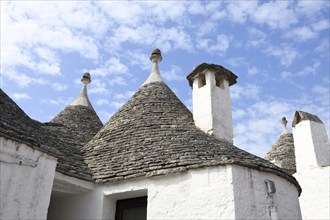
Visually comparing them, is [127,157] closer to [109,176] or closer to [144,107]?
[109,176]

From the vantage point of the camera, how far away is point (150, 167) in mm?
7359

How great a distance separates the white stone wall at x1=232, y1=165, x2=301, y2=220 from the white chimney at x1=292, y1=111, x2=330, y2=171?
4370 millimetres

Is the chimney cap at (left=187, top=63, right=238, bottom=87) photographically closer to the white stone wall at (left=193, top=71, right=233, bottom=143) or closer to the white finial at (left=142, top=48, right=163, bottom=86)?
the white stone wall at (left=193, top=71, right=233, bottom=143)

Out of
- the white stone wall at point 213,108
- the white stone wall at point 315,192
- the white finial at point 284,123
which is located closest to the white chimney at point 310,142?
the white stone wall at point 315,192

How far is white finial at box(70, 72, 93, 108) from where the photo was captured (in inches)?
514

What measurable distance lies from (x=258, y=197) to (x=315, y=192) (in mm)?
5393

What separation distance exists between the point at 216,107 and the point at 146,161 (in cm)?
276

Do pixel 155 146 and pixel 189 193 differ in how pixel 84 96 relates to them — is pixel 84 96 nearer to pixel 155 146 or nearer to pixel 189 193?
pixel 155 146

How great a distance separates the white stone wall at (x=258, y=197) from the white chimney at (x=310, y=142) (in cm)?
437

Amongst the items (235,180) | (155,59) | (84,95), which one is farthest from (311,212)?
(84,95)

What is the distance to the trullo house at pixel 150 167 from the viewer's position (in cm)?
636

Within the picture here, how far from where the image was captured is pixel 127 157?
8.01 meters

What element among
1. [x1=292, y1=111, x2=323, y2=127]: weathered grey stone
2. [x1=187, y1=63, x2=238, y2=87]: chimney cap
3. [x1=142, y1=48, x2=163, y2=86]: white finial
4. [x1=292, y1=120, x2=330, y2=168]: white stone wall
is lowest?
[x1=292, y1=120, x2=330, y2=168]: white stone wall

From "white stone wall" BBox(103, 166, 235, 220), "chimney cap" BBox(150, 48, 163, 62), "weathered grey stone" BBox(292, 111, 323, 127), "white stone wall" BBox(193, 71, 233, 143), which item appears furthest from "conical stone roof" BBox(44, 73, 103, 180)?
"weathered grey stone" BBox(292, 111, 323, 127)
